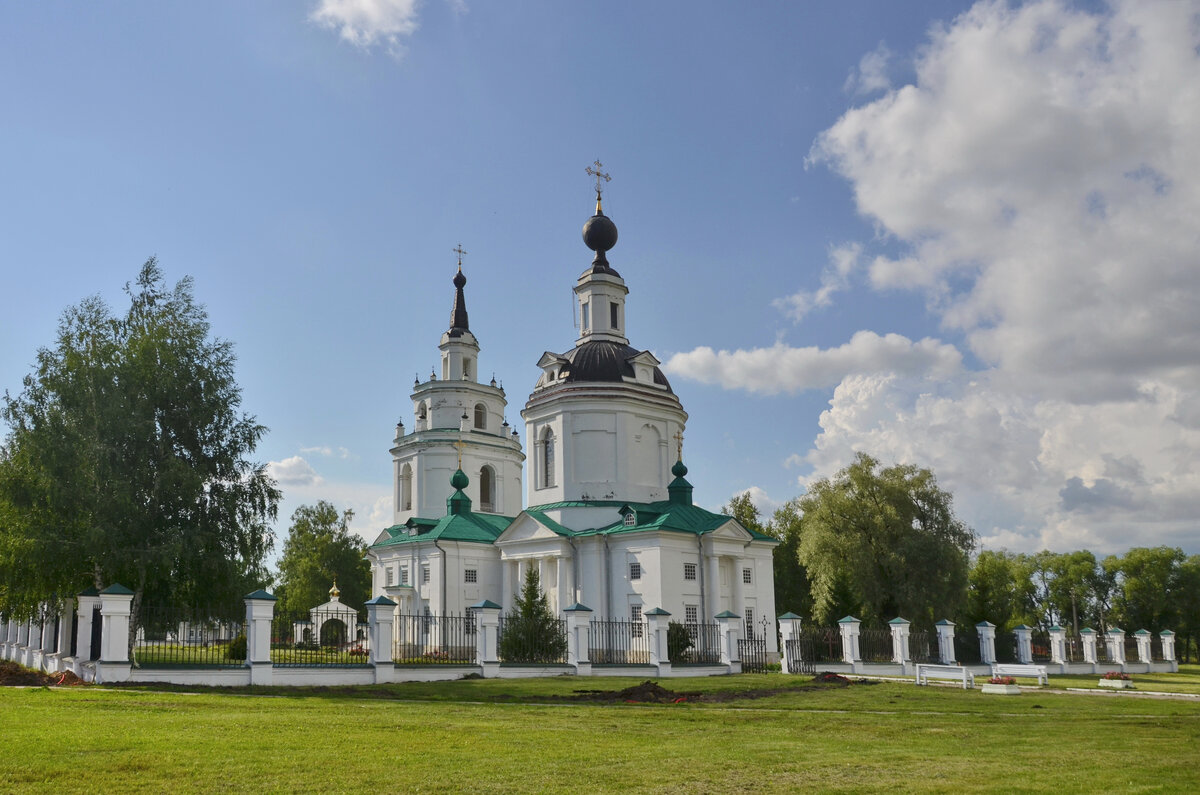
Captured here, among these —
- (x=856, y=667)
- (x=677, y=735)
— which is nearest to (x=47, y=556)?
(x=677, y=735)

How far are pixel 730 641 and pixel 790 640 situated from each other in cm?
198

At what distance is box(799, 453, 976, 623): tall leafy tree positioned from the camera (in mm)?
41969

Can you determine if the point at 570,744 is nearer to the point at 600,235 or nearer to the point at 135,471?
the point at 135,471

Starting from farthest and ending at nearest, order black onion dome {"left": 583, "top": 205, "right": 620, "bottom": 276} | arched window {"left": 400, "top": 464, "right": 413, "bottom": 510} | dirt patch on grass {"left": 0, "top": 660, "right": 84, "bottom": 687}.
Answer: arched window {"left": 400, "top": 464, "right": 413, "bottom": 510} < black onion dome {"left": 583, "top": 205, "right": 620, "bottom": 276} < dirt patch on grass {"left": 0, "top": 660, "right": 84, "bottom": 687}

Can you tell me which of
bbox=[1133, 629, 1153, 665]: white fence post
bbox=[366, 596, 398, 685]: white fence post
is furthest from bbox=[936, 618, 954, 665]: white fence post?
bbox=[366, 596, 398, 685]: white fence post

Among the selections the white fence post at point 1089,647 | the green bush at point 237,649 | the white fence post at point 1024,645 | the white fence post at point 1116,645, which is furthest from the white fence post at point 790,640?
the white fence post at point 1116,645

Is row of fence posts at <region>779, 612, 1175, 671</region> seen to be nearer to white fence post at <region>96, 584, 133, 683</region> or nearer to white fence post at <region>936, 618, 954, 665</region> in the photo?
white fence post at <region>936, 618, 954, 665</region>

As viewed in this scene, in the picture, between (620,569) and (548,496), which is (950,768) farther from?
(548,496)

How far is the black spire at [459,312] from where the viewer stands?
2080 inches

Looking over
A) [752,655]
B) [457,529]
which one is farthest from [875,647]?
[457,529]

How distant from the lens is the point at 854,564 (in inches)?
1688

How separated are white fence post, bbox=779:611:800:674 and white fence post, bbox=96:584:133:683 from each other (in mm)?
18196

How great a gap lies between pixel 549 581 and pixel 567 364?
380 inches

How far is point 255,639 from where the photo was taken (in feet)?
66.8
